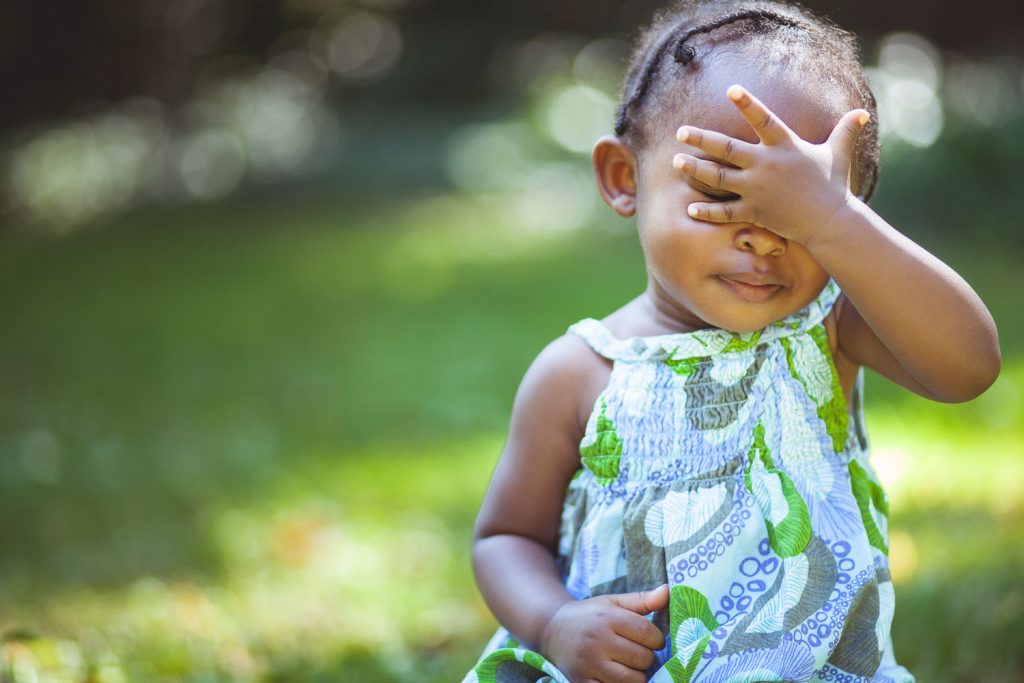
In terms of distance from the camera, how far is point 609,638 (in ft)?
5.78

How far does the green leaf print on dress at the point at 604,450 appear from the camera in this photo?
1922mm

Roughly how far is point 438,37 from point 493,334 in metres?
13.3

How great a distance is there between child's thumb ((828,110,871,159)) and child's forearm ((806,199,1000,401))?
85mm

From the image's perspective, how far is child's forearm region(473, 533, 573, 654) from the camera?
1893 mm

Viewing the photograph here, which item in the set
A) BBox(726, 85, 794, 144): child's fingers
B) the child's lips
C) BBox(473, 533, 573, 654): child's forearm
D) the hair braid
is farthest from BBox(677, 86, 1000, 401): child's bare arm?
BBox(473, 533, 573, 654): child's forearm

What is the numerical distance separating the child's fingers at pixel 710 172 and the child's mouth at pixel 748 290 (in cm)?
16

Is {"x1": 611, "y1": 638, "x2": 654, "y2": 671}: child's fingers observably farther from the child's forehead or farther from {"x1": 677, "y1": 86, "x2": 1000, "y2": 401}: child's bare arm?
the child's forehead

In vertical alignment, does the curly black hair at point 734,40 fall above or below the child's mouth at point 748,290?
above

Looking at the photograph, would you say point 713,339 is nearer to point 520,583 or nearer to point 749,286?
point 749,286

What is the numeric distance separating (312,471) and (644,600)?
2.55 meters

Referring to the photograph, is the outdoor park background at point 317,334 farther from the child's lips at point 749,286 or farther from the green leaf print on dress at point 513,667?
the green leaf print on dress at point 513,667

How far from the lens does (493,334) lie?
19.9 feet

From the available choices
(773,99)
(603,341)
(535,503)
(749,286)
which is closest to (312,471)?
(535,503)

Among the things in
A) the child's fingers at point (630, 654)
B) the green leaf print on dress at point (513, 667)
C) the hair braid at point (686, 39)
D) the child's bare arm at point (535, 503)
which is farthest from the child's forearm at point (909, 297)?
the green leaf print on dress at point (513, 667)
